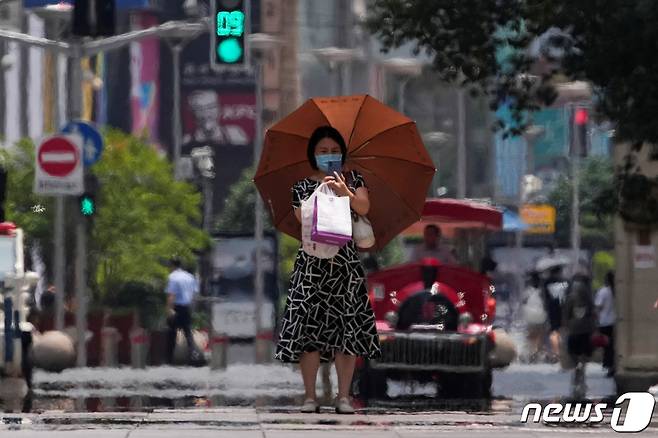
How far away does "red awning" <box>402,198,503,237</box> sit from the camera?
23.4 metres

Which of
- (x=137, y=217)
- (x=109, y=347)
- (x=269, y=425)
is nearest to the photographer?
(x=269, y=425)

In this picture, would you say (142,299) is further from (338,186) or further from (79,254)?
(338,186)

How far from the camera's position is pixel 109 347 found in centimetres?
2958

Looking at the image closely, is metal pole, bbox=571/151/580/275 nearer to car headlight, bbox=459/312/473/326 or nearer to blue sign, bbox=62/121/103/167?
blue sign, bbox=62/121/103/167

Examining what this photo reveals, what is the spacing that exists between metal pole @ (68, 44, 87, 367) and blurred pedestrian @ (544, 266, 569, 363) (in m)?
9.57

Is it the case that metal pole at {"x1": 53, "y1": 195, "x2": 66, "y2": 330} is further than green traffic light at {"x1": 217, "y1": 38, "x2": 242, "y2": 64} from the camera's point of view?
Yes

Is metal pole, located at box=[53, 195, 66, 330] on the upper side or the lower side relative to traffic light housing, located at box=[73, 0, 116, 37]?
lower

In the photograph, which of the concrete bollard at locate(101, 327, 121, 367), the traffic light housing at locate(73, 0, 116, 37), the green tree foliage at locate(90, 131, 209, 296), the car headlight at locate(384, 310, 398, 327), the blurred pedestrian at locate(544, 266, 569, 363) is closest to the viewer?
the car headlight at locate(384, 310, 398, 327)

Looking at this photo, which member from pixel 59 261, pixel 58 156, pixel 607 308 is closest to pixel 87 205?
pixel 58 156

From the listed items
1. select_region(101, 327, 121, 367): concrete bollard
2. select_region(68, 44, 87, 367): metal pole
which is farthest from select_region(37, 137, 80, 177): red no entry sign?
select_region(101, 327, 121, 367): concrete bollard

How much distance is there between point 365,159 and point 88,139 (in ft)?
41.0

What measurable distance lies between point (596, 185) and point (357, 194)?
69.4 m

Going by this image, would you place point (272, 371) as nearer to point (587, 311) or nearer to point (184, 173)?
point (587, 311)

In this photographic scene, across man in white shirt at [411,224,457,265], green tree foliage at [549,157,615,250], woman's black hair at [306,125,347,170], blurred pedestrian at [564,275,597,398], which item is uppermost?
woman's black hair at [306,125,347,170]
